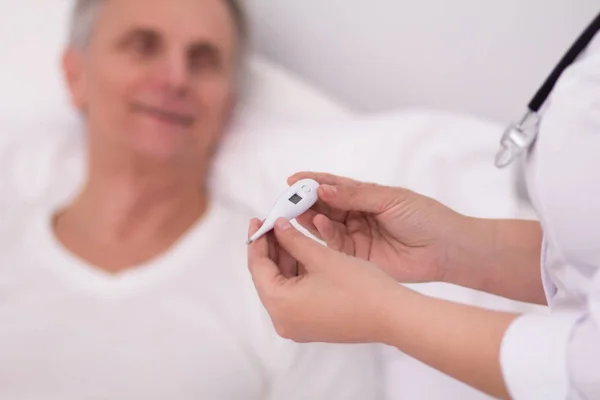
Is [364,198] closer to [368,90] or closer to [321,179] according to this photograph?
[321,179]

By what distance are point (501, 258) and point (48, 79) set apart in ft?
3.32

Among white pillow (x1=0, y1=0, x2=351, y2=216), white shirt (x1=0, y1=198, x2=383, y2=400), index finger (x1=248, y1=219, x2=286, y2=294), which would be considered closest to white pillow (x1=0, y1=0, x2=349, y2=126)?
white pillow (x1=0, y1=0, x2=351, y2=216)

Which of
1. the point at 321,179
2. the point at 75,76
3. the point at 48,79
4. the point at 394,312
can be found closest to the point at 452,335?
the point at 394,312

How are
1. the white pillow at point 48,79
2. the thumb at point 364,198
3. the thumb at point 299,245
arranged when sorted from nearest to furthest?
the thumb at point 299,245
the thumb at point 364,198
the white pillow at point 48,79

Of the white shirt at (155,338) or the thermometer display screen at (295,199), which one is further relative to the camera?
the white shirt at (155,338)

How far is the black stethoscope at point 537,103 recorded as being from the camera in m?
0.65

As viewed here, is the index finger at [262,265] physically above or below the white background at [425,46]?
below

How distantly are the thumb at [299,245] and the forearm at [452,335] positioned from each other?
83 millimetres

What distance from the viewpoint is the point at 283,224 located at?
2.08 feet

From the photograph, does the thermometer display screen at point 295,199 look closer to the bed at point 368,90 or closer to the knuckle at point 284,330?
the knuckle at point 284,330

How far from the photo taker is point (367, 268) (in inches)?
23.3

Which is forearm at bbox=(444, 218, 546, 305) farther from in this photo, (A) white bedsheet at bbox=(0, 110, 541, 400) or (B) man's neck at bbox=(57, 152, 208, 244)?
(B) man's neck at bbox=(57, 152, 208, 244)

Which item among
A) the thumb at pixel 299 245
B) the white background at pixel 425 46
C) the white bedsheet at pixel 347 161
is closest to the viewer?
the thumb at pixel 299 245

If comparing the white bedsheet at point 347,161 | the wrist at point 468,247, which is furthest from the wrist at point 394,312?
the white bedsheet at point 347,161
